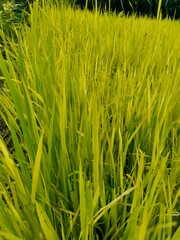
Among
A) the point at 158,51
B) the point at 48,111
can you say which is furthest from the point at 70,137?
the point at 158,51

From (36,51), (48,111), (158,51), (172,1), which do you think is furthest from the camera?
(172,1)

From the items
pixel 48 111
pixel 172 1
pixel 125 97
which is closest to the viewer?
pixel 48 111

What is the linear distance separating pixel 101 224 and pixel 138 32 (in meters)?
1.10

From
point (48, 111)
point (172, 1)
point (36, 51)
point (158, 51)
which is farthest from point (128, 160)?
point (172, 1)

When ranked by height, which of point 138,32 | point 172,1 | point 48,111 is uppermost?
point 48,111

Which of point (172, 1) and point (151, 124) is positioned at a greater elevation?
point (151, 124)

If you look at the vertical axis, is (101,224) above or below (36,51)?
below

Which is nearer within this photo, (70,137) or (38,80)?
(70,137)

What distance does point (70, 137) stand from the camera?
61 centimetres

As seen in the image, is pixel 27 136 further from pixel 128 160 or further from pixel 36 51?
pixel 36 51

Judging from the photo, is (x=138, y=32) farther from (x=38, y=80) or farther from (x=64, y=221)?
(x=64, y=221)

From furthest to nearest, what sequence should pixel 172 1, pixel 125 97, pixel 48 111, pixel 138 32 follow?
pixel 172 1
pixel 138 32
pixel 125 97
pixel 48 111

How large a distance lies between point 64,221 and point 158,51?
2.50ft

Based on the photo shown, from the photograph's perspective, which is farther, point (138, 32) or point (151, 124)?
point (138, 32)
